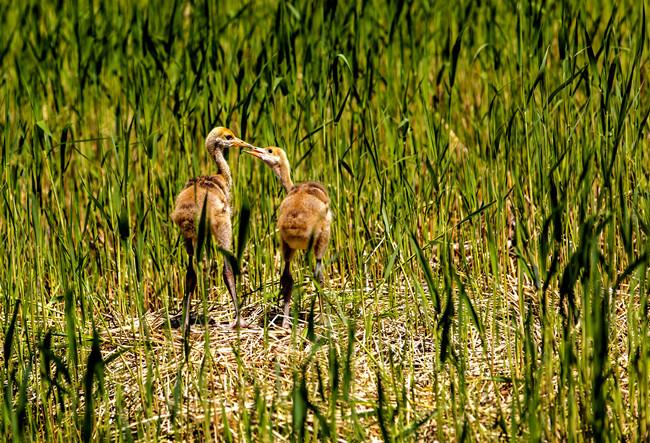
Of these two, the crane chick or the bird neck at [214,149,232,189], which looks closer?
the crane chick

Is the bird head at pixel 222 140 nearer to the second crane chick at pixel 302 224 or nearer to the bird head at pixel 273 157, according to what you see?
the bird head at pixel 273 157

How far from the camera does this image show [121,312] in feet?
17.0

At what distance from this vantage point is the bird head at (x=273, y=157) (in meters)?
5.20

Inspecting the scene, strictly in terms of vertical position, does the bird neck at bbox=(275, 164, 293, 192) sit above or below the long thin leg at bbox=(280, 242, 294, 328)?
above

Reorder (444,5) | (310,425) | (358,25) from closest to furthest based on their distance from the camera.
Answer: (310,425) → (358,25) → (444,5)

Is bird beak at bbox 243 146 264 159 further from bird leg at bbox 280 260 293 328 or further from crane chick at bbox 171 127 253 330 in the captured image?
bird leg at bbox 280 260 293 328

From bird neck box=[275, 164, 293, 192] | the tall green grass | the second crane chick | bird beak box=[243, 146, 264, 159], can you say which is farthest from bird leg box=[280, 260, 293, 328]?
bird beak box=[243, 146, 264, 159]

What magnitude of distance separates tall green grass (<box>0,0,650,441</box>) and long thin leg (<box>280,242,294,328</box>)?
0.40 feet

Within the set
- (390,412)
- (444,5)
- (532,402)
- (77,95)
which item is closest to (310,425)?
(390,412)

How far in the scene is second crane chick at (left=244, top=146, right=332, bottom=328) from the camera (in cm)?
454

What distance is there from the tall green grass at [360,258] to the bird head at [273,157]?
0.23 m

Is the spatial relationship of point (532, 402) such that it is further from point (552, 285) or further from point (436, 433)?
point (552, 285)

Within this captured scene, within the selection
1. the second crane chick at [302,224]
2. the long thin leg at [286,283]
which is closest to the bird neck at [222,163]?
the second crane chick at [302,224]

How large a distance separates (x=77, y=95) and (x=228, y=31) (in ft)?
5.34
